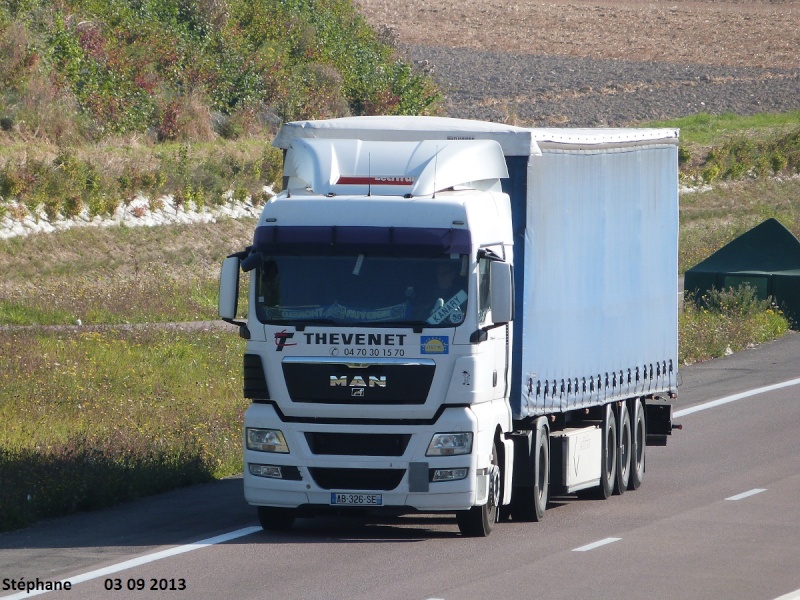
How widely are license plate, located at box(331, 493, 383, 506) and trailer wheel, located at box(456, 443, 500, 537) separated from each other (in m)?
0.82

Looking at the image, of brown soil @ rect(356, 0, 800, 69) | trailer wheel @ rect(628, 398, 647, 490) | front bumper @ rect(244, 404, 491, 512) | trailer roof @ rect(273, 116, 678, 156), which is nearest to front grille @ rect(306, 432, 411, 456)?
front bumper @ rect(244, 404, 491, 512)

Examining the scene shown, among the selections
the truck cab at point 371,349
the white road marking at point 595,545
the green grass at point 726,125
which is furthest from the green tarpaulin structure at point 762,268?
the green grass at point 726,125


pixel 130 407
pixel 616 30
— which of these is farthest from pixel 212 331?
pixel 616 30

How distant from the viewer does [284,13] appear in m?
55.9

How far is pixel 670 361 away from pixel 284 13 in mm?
41305

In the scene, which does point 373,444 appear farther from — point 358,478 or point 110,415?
point 110,415

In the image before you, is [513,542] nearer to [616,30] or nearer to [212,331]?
[212,331]

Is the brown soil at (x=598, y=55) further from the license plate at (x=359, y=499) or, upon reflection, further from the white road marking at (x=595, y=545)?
the license plate at (x=359, y=499)

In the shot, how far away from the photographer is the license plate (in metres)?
12.3

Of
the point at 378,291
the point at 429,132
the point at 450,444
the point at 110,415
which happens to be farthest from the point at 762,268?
the point at 378,291

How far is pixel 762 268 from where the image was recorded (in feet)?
107

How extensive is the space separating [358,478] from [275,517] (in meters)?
1.06

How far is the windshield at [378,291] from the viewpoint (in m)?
12.3

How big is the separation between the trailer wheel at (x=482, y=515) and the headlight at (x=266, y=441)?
5.48 ft
